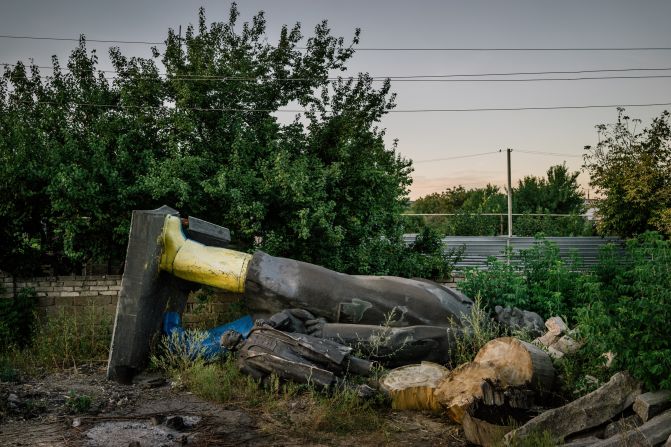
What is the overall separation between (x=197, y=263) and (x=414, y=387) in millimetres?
2869

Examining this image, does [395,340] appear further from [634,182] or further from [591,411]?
[634,182]

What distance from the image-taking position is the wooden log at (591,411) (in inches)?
171

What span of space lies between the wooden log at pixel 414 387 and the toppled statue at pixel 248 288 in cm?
103

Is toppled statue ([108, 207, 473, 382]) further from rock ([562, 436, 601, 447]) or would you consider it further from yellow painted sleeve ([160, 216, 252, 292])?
rock ([562, 436, 601, 447])

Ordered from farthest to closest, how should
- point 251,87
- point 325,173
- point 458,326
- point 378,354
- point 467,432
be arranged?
point 251,87
point 325,173
point 458,326
point 378,354
point 467,432

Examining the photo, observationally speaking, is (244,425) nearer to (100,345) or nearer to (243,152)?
(100,345)

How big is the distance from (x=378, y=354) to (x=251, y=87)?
547cm

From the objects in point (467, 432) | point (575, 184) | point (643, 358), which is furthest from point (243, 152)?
point (575, 184)

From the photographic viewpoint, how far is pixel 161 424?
501 centimetres

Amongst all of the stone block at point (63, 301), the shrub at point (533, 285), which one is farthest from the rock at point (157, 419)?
the shrub at point (533, 285)

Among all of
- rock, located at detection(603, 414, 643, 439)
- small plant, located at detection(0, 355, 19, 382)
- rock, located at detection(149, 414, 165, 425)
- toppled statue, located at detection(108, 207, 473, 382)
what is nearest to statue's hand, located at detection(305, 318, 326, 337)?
toppled statue, located at detection(108, 207, 473, 382)

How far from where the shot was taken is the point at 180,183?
811cm

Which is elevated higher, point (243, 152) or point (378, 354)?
point (243, 152)

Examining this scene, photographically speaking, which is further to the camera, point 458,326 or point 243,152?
point 243,152
